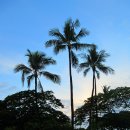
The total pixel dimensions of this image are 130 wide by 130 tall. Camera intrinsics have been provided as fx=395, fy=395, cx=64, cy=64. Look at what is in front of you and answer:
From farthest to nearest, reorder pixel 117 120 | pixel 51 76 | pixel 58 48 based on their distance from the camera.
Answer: pixel 117 120 < pixel 51 76 < pixel 58 48

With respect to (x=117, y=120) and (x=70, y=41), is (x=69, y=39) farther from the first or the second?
(x=117, y=120)

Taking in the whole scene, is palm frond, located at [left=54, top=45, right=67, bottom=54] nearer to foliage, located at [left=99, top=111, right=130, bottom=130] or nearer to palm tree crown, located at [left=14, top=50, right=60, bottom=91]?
palm tree crown, located at [left=14, top=50, right=60, bottom=91]

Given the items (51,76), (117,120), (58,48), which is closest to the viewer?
(58,48)

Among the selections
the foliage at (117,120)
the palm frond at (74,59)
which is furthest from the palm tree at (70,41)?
the foliage at (117,120)

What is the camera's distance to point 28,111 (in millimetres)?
48812

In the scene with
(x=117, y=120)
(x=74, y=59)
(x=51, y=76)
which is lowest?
(x=117, y=120)

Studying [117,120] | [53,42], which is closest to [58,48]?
[53,42]

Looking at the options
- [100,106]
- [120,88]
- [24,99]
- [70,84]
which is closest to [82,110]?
[100,106]

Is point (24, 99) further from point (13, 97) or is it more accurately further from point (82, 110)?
point (82, 110)

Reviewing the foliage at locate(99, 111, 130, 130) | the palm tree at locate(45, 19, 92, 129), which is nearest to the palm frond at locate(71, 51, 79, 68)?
the palm tree at locate(45, 19, 92, 129)

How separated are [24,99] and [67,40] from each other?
11343mm

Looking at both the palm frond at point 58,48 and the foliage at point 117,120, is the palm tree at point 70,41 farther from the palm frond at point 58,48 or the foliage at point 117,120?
the foliage at point 117,120

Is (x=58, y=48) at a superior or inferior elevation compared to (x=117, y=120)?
superior

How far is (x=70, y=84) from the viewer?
43.2m
